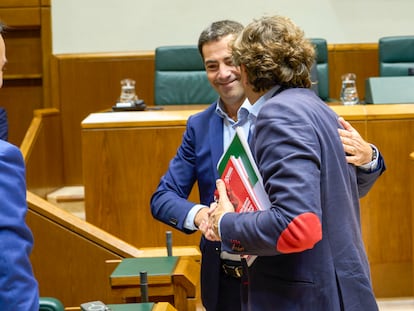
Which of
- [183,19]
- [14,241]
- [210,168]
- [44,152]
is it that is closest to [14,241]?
[14,241]

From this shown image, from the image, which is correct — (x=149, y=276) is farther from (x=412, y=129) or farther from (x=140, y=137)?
(x=412, y=129)

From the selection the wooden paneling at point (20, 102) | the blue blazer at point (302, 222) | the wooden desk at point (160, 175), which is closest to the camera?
the blue blazer at point (302, 222)

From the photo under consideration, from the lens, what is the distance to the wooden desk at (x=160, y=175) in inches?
131

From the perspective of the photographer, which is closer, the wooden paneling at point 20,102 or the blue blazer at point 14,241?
the blue blazer at point 14,241

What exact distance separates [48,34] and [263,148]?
4704mm

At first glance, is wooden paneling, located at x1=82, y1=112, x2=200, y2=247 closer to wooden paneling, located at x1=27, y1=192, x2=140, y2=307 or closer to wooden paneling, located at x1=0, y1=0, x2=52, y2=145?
wooden paneling, located at x1=27, y1=192, x2=140, y2=307

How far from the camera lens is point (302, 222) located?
143 cm

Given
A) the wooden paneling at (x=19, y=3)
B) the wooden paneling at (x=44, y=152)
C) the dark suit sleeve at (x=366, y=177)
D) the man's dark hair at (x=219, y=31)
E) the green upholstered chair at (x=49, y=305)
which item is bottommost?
the wooden paneling at (x=44, y=152)

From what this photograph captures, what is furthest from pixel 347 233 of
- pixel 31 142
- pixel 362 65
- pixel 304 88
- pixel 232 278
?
pixel 362 65

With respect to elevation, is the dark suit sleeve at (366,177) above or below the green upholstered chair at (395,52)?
above

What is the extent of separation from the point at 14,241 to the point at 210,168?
977 millimetres

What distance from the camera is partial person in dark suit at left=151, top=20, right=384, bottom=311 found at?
1.99 meters

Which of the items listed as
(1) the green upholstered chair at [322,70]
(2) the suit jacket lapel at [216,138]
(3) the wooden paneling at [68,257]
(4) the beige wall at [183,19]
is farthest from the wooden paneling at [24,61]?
(2) the suit jacket lapel at [216,138]

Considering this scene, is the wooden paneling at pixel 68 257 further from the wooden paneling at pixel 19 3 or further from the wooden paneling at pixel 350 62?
the wooden paneling at pixel 350 62
